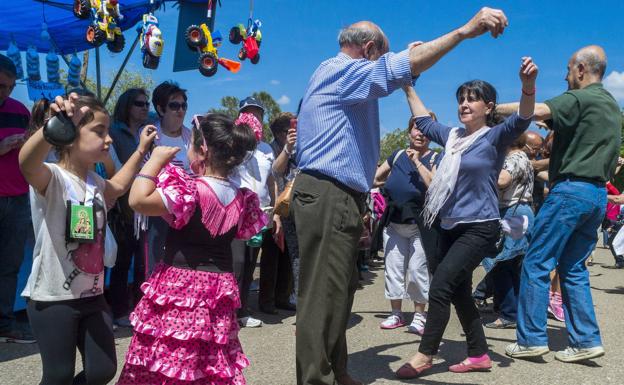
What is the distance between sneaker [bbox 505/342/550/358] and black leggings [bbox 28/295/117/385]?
2.92 meters

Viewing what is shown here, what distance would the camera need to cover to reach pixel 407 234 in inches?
211

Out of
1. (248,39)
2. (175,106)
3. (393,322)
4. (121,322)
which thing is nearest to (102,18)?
(248,39)

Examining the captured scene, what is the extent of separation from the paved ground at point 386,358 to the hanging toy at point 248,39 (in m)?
4.71

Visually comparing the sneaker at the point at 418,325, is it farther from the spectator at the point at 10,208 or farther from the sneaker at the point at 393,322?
the spectator at the point at 10,208

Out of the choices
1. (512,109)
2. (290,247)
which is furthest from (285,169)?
(512,109)

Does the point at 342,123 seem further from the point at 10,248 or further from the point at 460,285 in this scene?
the point at 10,248

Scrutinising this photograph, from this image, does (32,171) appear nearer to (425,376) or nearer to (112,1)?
(425,376)

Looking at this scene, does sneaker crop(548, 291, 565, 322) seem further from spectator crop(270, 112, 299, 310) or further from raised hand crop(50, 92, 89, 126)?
raised hand crop(50, 92, 89, 126)

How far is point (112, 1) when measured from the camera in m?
7.12

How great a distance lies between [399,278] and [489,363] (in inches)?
58.6

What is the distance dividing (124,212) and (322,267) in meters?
2.66

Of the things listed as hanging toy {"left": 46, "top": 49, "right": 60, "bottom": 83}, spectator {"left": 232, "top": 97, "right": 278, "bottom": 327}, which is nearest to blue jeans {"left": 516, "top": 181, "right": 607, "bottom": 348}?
spectator {"left": 232, "top": 97, "right": 278, "bottom": 327}

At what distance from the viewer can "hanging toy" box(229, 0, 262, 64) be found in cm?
898

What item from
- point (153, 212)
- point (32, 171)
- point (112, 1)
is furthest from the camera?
point (112, 1)
